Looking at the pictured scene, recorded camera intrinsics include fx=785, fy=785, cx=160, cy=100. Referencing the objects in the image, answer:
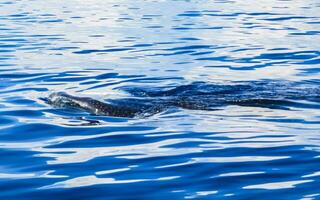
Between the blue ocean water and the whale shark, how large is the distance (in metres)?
0.04

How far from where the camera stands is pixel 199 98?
13617mm

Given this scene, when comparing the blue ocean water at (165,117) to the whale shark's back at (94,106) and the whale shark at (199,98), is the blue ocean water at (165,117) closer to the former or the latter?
the whale shark at (199,98)

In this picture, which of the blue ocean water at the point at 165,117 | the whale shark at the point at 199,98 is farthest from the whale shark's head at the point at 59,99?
the blue ocean water at the point at 165,117

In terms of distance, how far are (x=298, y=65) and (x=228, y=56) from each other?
2.75 meters

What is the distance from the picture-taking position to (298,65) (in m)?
19.0

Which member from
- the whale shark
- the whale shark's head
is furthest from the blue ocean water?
the whale shark's head

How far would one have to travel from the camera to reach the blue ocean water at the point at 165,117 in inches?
322

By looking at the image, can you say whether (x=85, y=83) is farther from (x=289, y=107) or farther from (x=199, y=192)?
(x=199, y=192)

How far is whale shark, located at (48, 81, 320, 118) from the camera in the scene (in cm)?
1268

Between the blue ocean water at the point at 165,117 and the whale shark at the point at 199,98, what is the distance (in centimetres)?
4

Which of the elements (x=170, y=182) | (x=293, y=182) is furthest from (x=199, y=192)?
(x=293, y=182)

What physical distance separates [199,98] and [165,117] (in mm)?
1772

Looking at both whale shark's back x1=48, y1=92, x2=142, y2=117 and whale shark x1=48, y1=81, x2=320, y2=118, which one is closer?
whale shark's back x1=48, y1=92, x2=142, y2=117

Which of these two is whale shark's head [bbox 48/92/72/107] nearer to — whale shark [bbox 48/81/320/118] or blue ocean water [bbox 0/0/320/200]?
whale shark [bbox 48/81/320/118]
